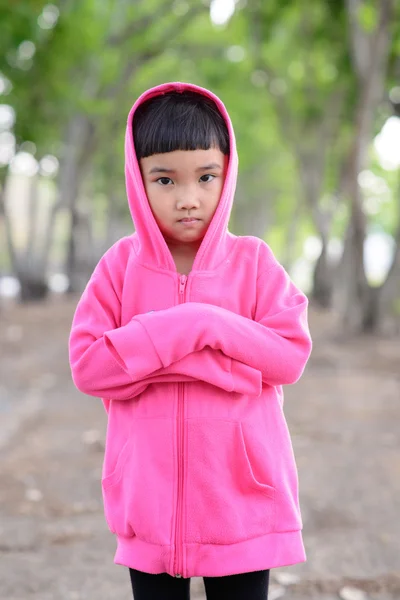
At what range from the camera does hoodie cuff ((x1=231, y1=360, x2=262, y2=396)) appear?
2012 millimetres

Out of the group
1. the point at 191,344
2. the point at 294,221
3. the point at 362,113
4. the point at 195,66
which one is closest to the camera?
the point at 191,344

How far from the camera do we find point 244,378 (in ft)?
6.63

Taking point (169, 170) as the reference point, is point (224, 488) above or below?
below

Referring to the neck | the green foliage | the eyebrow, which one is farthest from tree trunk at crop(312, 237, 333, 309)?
the eyebrow

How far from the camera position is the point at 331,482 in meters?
5.31

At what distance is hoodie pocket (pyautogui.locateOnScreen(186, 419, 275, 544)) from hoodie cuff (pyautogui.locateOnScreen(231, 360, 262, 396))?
89 millimetres

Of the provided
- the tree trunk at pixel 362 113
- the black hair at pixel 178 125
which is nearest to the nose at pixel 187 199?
the black hair at pixel 178 125

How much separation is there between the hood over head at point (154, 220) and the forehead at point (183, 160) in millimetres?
56

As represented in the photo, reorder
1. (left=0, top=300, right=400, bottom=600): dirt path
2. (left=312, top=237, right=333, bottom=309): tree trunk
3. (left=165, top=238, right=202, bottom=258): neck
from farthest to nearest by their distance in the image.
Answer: (left=312, top=237, right=333, bottom=309): tree trunk, (left=0, top=300, right=400, bottom=600): dirt path, (left=165, top=238, right=202, bottom=258): neck

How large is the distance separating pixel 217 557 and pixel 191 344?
0.51 meters

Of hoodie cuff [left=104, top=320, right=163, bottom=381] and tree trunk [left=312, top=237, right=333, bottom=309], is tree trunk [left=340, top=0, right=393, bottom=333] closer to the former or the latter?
tree trunk [left=312, top=237, right=333, bottom=309]

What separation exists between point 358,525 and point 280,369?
275cm

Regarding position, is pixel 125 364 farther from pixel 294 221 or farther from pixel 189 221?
pixel 294 221

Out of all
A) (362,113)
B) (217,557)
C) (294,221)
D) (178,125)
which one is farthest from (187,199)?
(294,221)
